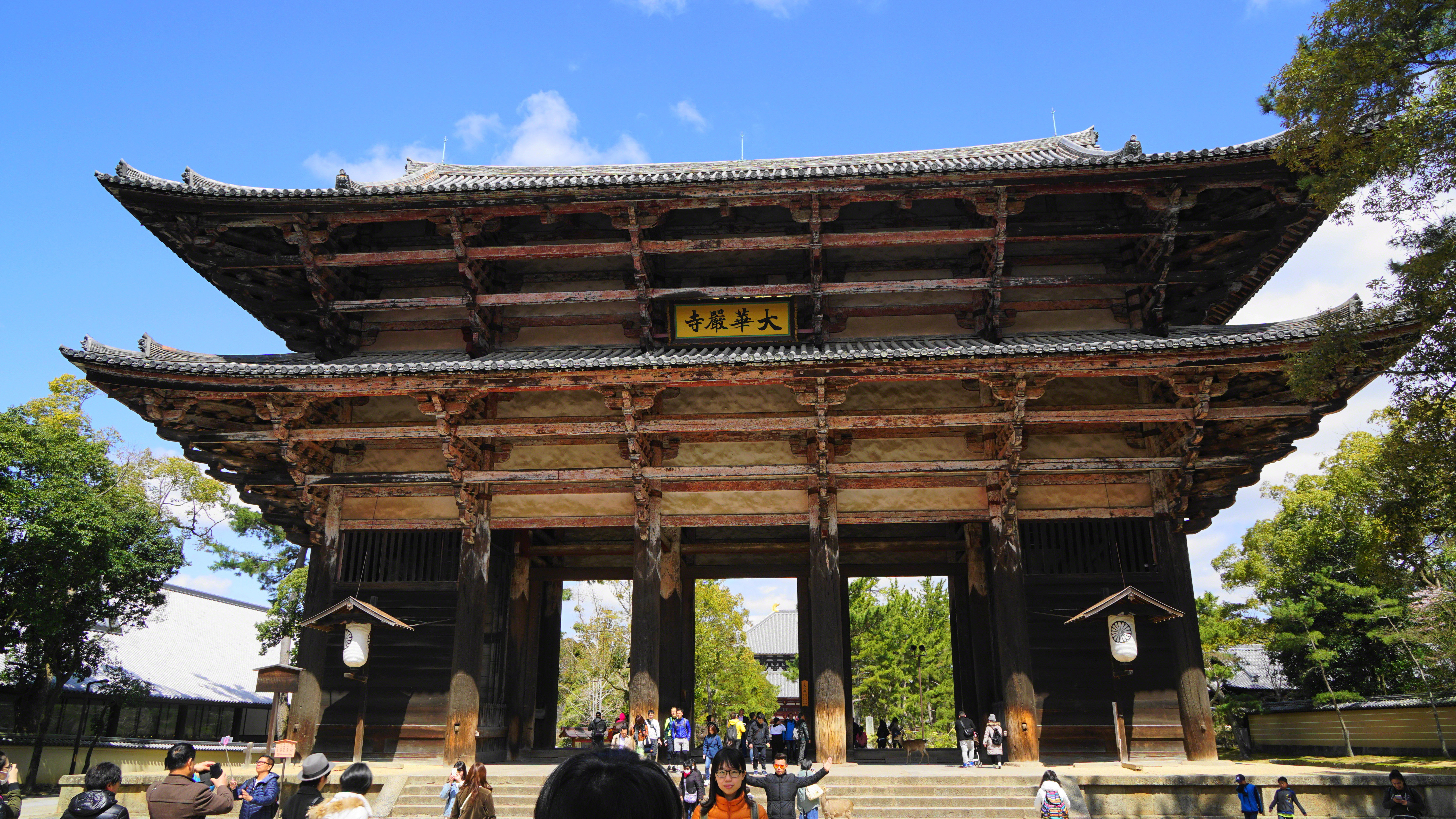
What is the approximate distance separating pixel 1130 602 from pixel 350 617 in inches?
495

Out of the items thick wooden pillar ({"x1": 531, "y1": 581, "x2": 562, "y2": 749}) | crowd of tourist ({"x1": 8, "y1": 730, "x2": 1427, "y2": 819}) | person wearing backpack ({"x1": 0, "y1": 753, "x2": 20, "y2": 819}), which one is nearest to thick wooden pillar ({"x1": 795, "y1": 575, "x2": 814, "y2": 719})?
crowd of tourist ({"x1": 8, "y1": 730, "x2": 1427, "y2": 819})

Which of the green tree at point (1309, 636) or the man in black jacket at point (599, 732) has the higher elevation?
the green tree at point (1309, 636)

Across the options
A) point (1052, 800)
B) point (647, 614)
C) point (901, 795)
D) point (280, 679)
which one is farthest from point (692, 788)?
point (280, 679)

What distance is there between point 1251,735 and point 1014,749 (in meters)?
23.4

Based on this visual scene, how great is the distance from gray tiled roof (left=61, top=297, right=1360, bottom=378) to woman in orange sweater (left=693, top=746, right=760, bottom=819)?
9.04 m

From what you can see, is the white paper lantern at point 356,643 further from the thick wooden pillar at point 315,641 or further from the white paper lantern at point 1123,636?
the white paper lantern at point 1123,636

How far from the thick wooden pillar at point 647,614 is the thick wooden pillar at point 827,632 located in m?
2.65

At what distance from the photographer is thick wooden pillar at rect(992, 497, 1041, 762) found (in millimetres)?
14023

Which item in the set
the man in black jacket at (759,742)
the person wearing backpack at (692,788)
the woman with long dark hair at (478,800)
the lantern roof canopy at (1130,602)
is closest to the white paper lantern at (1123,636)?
the lantern roof canopy at (1130,602)

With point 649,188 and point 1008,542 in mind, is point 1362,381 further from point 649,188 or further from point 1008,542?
point 649,188

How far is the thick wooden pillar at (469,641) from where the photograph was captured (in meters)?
14.5

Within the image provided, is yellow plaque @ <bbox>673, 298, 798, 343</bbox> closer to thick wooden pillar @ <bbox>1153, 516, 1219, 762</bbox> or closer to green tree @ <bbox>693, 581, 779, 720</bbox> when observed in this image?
thick wooden pillar @ <bbox>1153, 516, 1219, 762</bbox>

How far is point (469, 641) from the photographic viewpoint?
1498 cm

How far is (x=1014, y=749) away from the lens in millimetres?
13953
